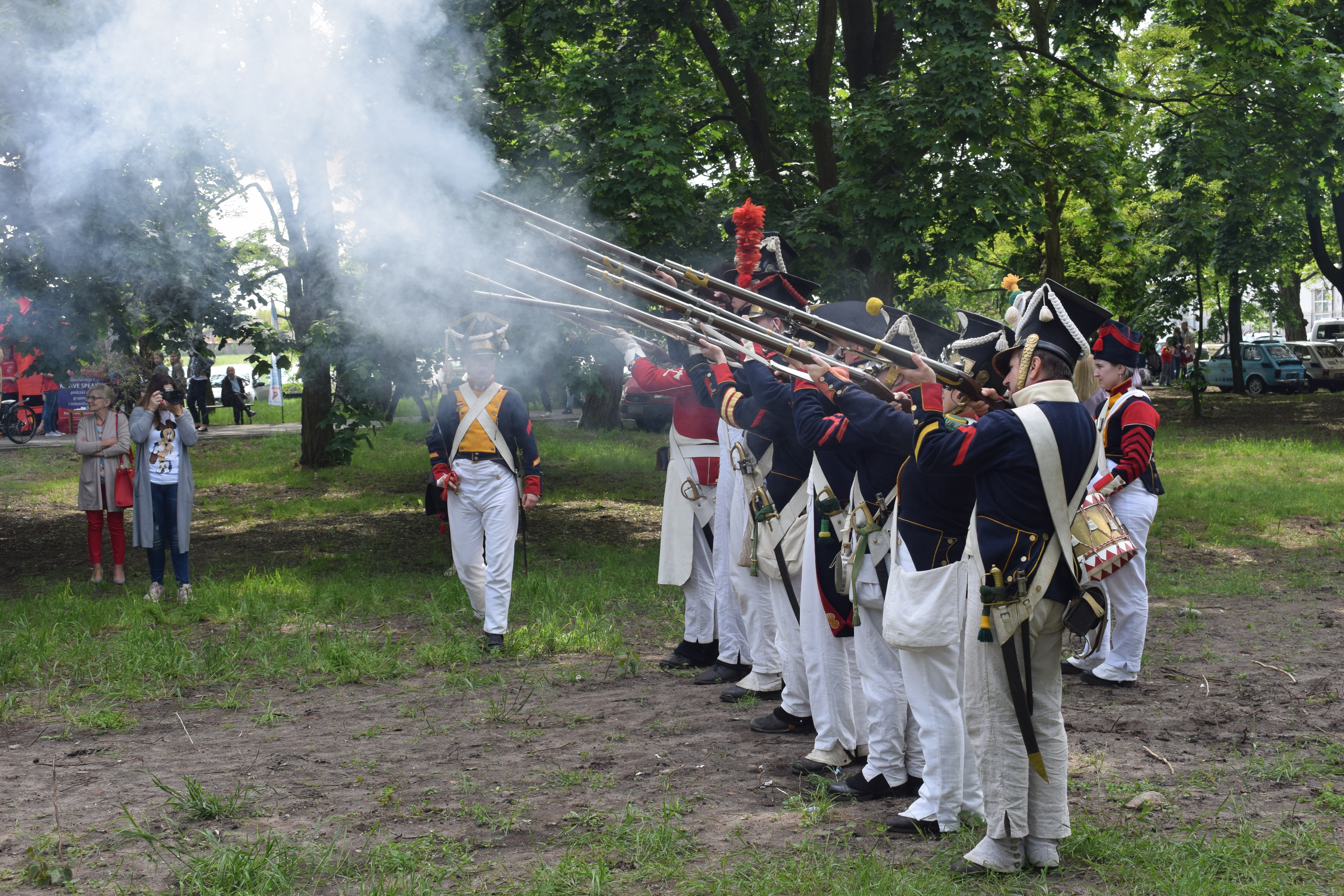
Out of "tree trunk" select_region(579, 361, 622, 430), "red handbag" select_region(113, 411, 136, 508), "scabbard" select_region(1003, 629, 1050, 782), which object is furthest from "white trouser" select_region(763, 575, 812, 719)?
"tree trunk" select_region(579, 361, 622, 430)

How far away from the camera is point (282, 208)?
12773 mm

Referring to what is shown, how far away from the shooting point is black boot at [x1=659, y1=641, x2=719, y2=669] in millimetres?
6988

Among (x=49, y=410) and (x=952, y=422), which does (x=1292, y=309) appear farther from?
(x=952, y=422)

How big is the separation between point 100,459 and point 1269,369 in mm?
33202

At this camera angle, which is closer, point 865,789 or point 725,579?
point 865,789

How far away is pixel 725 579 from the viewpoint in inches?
266

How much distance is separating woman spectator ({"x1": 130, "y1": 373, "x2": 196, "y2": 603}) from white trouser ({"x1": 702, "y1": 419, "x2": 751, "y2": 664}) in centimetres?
457

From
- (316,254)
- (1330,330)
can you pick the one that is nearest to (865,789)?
(316,254)

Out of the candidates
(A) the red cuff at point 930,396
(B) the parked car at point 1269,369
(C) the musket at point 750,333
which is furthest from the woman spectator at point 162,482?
(B) the parked car at point 1269,369

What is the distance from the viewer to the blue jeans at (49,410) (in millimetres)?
23891

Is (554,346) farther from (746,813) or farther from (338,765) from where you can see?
(746,813)

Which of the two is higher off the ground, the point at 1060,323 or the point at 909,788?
the point at 1060,323

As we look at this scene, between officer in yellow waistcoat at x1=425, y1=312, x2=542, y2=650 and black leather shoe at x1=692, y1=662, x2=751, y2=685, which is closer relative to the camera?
black leather shoe at x1=692, y1=662, x2=751, y2=685

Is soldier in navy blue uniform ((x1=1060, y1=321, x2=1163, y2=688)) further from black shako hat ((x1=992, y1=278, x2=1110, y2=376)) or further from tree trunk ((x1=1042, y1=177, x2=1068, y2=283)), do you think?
tree trunk ((x1=1042, y1=177, x2=1068, y2=283))
